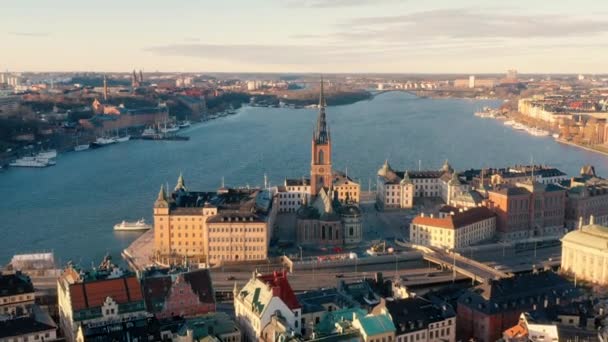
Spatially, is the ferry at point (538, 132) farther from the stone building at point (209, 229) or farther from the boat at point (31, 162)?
the stone building at point (209, 229)

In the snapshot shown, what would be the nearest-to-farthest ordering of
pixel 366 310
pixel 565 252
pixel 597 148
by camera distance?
pixel 366 310 → pixel 565 252 → pixel 597 148

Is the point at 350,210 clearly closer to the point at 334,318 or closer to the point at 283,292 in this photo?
the point at 283,292

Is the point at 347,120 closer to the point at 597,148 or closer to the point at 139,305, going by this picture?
the point at 597,148

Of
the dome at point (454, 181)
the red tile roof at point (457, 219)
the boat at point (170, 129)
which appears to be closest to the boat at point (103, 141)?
the boat at point (170, 129)

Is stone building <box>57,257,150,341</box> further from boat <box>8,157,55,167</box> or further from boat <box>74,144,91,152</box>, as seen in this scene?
boat <box>74,144,91,152</box>

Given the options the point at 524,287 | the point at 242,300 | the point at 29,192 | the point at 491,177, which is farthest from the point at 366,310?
the point at 29,192

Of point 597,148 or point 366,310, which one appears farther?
point 597,148
